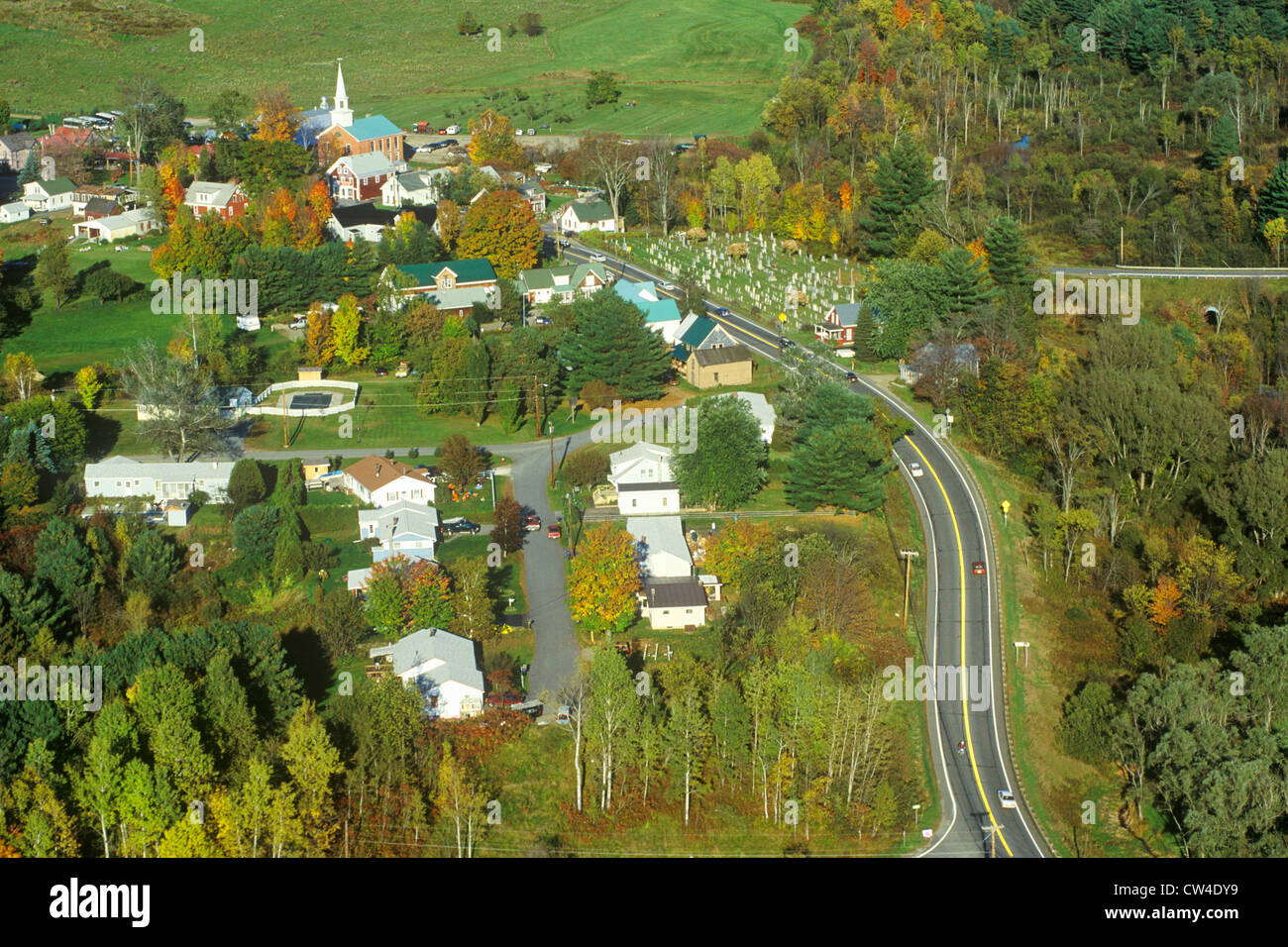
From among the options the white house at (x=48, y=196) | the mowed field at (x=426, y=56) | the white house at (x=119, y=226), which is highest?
the mowed field at (x=426, y=56)

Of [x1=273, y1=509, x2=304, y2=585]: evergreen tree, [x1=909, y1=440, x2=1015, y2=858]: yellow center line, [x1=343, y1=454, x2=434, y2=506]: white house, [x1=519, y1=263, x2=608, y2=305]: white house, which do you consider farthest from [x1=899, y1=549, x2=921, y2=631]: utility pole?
[x1=519, y1=263, x2=608, y2=305]: white house

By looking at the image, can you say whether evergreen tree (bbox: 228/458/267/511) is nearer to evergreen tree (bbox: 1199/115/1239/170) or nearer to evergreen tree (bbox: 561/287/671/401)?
evergreen tree (bbox: 561/287/671/401)

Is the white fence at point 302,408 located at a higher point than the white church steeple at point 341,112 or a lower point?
lower

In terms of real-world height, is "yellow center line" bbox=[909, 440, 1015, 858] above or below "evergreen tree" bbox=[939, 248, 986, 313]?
below

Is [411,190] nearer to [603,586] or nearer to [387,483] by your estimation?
[387,483]

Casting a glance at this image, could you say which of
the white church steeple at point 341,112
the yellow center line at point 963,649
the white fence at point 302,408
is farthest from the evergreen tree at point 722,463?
the white church steeple at point 341,112

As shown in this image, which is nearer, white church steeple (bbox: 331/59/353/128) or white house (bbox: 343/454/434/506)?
white house (bbox: 343/454/434/506)

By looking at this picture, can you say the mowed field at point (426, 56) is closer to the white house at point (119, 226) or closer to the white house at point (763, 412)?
the white house at point (119, 226)
